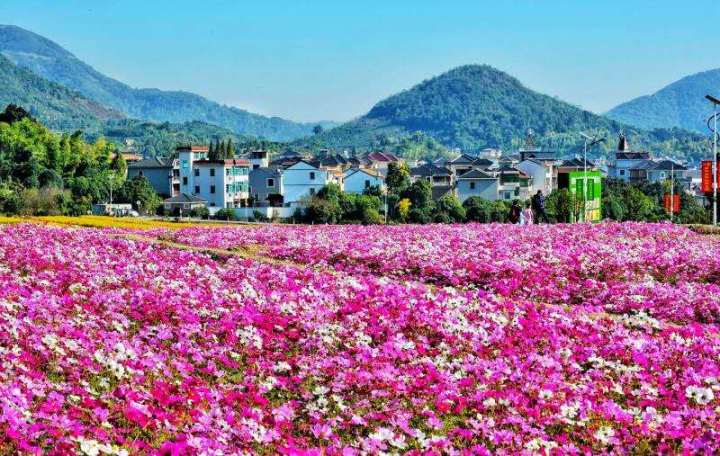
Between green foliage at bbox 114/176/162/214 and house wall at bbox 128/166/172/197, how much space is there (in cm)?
2488

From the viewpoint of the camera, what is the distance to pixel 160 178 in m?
131

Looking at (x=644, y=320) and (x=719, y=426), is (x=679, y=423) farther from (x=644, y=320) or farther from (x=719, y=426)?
(x=644, y=320)

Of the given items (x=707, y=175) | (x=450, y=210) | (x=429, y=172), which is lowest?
(x=450, y=210)

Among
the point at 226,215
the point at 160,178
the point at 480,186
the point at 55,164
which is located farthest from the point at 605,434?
the point at 160,178

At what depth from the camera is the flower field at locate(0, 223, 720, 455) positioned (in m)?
8.79

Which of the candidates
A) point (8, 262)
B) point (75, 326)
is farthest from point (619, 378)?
point (8, 262)

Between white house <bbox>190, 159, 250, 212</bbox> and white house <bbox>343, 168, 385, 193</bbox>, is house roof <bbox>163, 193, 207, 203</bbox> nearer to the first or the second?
white house <bbox>190, 159, 250, 212</bbox>

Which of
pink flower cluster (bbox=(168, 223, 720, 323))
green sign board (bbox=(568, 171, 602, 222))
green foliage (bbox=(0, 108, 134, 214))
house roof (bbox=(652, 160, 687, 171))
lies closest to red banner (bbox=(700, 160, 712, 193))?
green sign board (bbox=(568, 171, 602, 222))

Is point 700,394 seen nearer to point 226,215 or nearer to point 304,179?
point 226,215

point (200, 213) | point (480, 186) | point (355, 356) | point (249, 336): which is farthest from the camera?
point (480, 186)

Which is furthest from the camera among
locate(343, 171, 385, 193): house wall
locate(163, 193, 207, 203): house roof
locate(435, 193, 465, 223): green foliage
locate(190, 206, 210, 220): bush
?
locate(343, 171, 385, 193): house wall

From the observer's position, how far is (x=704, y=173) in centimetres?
3434

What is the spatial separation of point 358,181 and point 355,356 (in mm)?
129933

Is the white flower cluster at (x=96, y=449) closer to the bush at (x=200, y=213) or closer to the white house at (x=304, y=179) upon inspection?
the bush at (x=200, y=213)
